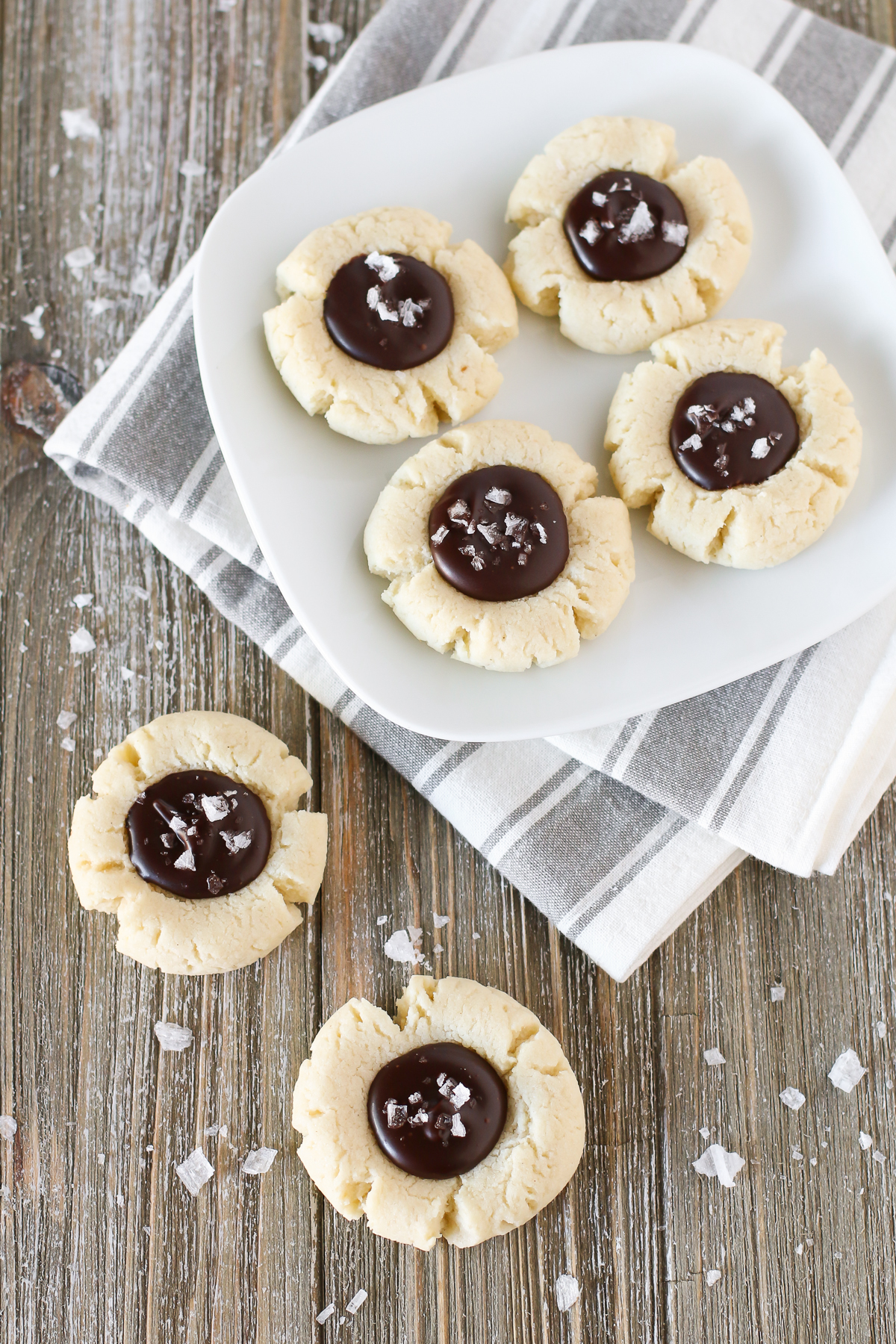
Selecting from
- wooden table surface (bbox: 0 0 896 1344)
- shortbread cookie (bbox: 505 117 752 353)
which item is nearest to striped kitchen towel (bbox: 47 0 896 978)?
wooden table surface (bbox: 0 0 896 1344)

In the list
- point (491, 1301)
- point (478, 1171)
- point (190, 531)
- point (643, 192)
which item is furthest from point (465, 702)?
point (491, 1301)

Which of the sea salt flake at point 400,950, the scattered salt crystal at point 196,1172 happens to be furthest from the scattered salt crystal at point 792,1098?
the scattered salt crystal at point 196,1172

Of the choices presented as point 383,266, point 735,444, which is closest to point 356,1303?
point 735,444

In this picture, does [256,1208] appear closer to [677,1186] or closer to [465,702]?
[677,1186]

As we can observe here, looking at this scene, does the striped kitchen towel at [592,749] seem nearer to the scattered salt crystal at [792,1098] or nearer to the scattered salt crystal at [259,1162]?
the scattered salt crystal at [792,1098]

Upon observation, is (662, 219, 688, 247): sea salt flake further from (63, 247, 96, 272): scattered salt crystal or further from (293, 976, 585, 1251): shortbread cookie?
(293, 976, 585, 1251): shortbread cookie

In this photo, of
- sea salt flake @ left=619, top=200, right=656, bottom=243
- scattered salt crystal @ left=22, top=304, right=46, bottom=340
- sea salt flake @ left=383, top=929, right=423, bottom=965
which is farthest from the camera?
scattered salt crystal @ left=22, top=304, right=46, bottom=340

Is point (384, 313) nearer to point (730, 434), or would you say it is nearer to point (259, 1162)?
point (730, 434)
